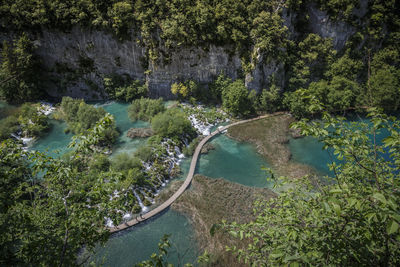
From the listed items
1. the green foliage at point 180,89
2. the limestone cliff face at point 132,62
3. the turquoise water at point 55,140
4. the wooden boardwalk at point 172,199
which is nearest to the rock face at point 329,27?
the limestone cliff face at point 132,62

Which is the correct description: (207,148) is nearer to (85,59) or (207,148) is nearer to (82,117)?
(82,117)

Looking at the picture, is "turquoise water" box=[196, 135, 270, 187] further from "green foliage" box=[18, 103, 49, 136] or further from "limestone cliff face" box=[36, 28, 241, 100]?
"green foliage" box=[18, 103, 49, 136]

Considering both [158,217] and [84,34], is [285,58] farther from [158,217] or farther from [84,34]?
[84,34]

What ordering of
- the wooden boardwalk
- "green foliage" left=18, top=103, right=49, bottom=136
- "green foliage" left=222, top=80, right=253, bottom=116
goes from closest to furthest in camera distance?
the wooden boardwalk → "green foliage" left=18, top=103, right=49, bottom=136 → "green foliage" left=222, top=80, right=253, bottom=116

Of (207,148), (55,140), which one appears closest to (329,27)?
(207,148)

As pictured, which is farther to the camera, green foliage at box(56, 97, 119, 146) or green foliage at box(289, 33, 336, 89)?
green foliage at box(289, 33, 336, 89)

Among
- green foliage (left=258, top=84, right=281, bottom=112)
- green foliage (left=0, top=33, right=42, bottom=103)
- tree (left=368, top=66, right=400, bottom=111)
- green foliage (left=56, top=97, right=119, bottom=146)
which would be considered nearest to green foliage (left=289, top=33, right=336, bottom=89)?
green foliage (left=258, top=84, right=281, bottom=112)

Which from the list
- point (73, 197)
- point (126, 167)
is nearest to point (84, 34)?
point (126, 167)

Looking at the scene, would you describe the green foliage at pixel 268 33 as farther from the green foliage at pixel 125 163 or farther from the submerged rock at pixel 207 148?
the green foliage at pixel 125 163
